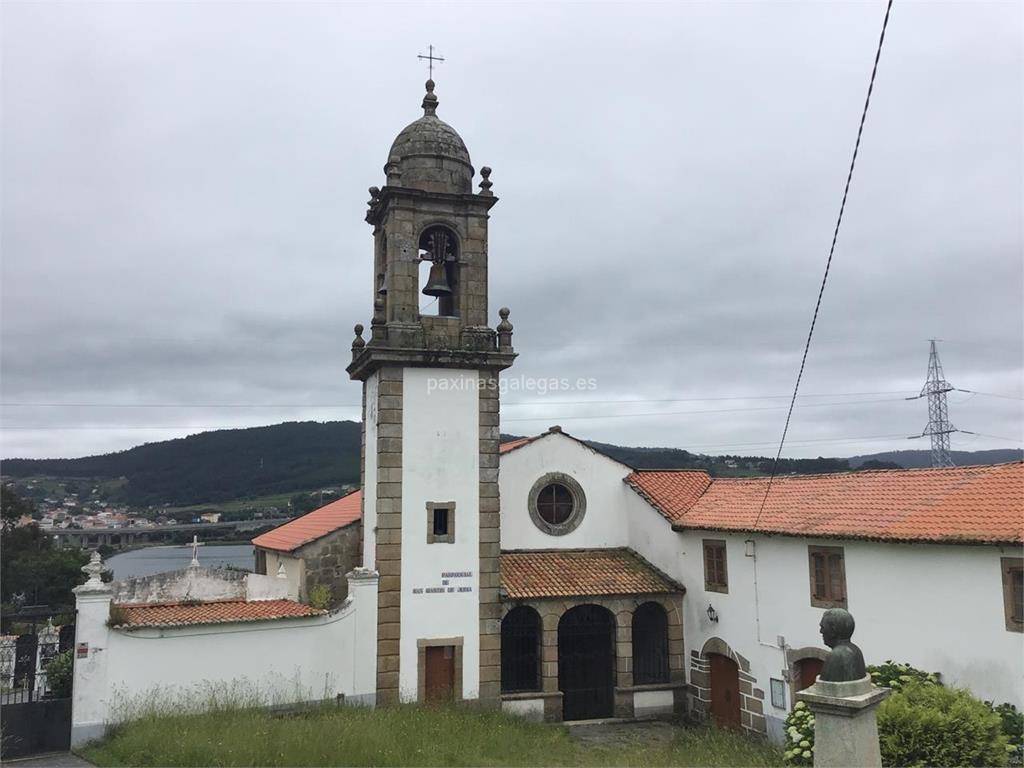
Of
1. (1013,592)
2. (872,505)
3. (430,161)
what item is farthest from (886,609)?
(430,161)

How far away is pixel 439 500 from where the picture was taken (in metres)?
16.2

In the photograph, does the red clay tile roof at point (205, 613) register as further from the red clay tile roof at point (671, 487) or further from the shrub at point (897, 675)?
the shrub at point (897, 675)

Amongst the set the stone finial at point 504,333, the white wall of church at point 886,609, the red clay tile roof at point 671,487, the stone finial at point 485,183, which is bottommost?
the white wall of church at point 886,609

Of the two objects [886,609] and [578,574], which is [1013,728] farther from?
[578,574]

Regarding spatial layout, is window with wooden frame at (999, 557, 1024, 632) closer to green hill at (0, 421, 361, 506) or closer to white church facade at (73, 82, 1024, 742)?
white church facade at (73, 82, 1024, 742)

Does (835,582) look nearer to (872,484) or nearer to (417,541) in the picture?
(872,484)

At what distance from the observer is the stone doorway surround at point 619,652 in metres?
17.0

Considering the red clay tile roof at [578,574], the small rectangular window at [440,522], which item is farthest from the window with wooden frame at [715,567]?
the small rectangular window at [440,522]

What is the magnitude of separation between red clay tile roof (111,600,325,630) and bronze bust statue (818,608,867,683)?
10.9 m

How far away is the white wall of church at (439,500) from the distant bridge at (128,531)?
3892 centimetres

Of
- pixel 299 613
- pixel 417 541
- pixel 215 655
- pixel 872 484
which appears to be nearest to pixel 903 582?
pixel 872 484

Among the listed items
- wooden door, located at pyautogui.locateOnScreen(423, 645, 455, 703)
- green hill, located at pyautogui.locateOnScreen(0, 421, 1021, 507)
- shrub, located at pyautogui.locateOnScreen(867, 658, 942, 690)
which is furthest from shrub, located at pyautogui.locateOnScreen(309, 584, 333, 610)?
green hill, located at pyautogui.locateOnScreen(0, 421, 1021, 507)

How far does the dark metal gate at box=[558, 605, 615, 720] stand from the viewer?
17766 mm

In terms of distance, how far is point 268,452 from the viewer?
81438mm
